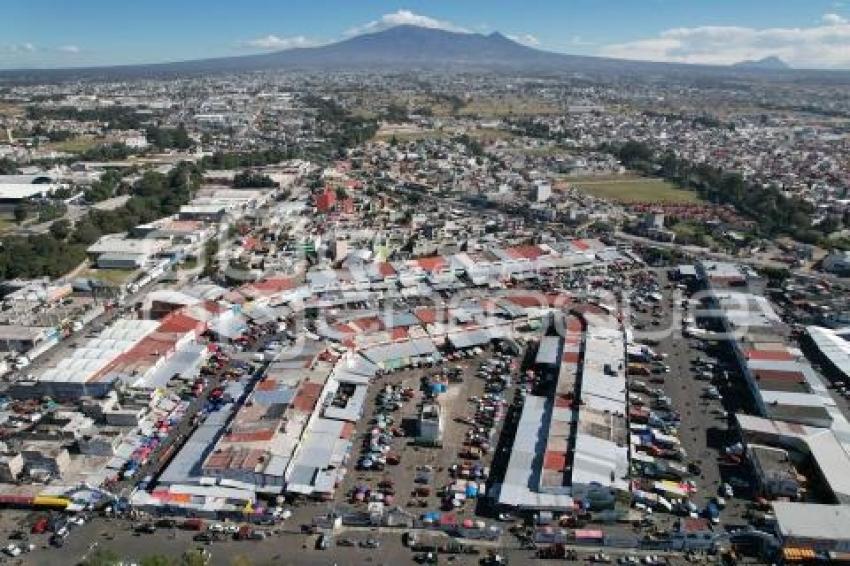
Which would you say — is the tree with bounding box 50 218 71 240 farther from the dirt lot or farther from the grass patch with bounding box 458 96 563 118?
the grass patch with bounding box 458 96 563 118

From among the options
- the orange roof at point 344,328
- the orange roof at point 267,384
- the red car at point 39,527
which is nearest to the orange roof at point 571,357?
the orange roof at point 344,328

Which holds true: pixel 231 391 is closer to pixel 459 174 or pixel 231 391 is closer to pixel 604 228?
pixel 604 228

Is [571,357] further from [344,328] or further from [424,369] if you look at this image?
[344,328]

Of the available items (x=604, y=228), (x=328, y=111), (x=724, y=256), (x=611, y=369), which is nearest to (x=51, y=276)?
(x=611, y=369)

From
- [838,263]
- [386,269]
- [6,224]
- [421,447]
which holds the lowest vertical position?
[421,447]

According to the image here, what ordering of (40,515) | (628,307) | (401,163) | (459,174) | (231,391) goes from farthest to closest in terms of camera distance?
1. (401,163)
2. (459,174)
3. (628,307)
4. (231,391)
5. (40,515)

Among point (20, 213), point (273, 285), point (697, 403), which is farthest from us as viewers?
point (20, 213)

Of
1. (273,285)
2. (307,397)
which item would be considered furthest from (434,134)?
(307,397)
